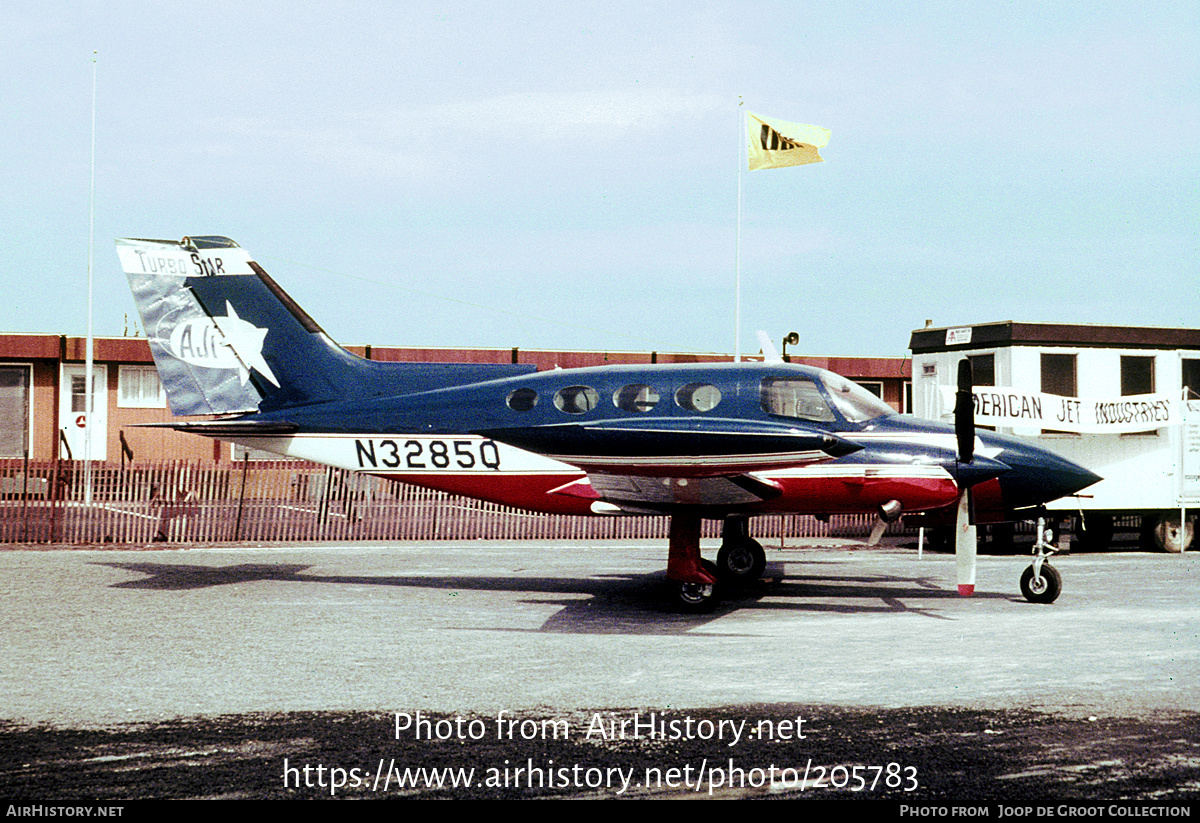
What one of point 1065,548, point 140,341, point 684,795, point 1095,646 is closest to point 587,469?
point 1095,646

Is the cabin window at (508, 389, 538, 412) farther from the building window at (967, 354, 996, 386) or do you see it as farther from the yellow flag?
the yellow flag

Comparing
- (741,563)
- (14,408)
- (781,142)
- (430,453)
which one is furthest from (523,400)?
(14,408)

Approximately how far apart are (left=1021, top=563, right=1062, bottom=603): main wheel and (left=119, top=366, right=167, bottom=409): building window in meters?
31.0

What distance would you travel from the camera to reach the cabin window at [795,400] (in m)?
12.7

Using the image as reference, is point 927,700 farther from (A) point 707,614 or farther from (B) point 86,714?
(B) point 86,714

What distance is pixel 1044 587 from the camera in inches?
494

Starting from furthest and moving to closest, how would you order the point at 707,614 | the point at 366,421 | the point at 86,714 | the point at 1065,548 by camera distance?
1. the point at 1065,548
2. the point at 366,421
3. the point at 707,614
4. the point at 86,714

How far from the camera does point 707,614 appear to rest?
11977mm

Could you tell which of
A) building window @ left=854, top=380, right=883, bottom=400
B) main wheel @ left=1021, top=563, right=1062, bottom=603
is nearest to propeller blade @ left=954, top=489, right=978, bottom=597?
main wheel @ left=1021, top=563, right=1062, bottom=603

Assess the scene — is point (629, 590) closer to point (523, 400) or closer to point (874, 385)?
point (523, 400)

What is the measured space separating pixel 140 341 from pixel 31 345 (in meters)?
3.52

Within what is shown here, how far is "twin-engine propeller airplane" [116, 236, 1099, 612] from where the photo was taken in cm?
1097

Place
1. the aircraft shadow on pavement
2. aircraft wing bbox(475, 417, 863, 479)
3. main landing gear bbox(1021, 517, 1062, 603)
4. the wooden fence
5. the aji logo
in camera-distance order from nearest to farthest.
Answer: aircraft wing bbox(475, 417, 863, 479) → the aircraft shadow on pavement → main landing gear bbox(1021, 517, 1062, 603) → the aji logo → the wooden fence

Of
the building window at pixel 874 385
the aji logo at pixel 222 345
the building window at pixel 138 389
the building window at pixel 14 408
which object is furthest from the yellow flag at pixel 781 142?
the building window at pixel 14 408
